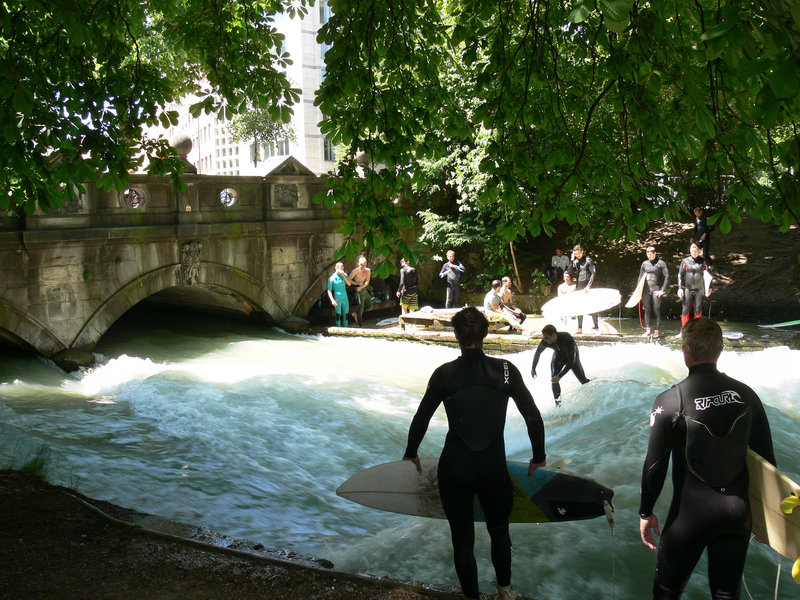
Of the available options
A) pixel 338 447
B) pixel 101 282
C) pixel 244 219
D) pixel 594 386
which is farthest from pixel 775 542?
pixel 244 219

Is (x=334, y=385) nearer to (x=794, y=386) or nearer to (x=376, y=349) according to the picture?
(x=376, y=349)

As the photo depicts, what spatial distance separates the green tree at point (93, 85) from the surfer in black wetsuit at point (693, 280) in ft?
32.5

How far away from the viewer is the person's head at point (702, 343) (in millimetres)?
3795

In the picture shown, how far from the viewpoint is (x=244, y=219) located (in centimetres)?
1703

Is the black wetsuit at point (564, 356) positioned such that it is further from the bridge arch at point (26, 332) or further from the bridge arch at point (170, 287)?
the bridge arch at point (26, 332)

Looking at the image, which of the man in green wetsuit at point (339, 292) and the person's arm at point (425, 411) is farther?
the man in green wetsuit at point (339, 292)

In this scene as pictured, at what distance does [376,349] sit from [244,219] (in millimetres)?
4399

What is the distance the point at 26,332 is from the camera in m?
13.5

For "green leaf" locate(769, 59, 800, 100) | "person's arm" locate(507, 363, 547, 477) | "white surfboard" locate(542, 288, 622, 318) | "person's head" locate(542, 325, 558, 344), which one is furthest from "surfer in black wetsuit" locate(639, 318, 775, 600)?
"white surfboard" locate(542, 288, 622, 318)

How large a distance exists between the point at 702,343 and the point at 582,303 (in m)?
10.5

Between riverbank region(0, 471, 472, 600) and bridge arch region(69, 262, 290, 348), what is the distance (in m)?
9.59

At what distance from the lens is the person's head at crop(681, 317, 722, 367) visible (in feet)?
12.5

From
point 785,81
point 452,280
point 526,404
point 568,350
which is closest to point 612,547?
point 526,404

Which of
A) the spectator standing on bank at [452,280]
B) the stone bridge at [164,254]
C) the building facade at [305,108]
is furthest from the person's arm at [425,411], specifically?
the building facade at [305,108]
